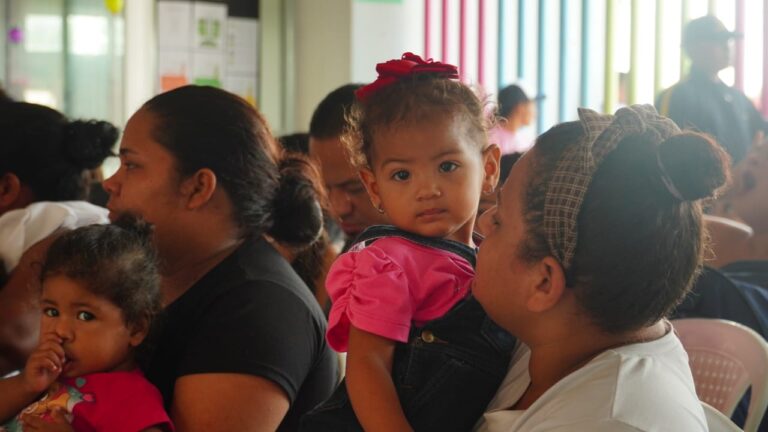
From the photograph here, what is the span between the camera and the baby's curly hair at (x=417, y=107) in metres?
1.60

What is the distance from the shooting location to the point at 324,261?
267cm

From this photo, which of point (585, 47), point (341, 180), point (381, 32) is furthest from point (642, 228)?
point (381, 32)

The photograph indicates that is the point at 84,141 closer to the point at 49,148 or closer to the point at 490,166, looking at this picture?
the point at 49,148

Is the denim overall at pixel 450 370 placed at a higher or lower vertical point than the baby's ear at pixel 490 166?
lower

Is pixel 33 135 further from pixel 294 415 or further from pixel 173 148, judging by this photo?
pixel 294 415

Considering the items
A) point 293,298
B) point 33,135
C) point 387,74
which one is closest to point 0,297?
point 33,135

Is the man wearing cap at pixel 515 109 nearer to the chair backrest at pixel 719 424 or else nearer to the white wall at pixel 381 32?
the white wall at pixel 381 32

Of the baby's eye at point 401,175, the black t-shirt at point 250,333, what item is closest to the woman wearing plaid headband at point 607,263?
the baby's eye at point 401,175

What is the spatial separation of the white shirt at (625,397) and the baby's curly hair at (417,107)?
54 cm

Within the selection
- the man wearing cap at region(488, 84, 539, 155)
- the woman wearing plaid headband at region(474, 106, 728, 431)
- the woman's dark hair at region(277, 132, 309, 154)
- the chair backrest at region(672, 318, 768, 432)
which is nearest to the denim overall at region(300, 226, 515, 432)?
the woman wearing plaid headband at region(474, 106, 728, 431)

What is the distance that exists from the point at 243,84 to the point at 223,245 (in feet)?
16.9

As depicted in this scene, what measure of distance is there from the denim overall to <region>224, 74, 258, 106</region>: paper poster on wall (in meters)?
5.59

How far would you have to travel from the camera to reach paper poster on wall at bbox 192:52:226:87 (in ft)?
22.5

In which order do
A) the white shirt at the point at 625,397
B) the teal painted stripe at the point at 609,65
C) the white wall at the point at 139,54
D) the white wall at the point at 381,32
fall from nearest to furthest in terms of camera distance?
the white shirt at the point at 625,397
the teal painted stripe at the point at 609,65
the white wall at the point at 381,32
the white wall at the point at 139,54
